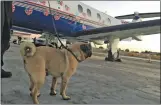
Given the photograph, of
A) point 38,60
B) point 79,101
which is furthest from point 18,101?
point 79,101

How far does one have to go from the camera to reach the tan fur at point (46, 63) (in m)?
2.84

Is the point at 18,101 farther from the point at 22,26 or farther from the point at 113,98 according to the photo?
the point at 22,26

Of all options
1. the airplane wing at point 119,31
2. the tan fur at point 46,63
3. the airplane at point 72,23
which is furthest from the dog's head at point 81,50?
the airplane wing at point 119,31

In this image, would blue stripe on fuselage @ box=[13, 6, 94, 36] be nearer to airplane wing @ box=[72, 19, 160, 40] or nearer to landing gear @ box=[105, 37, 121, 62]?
airplane wing @ box=[72, 19, 160, 40]

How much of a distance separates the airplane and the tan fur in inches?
241

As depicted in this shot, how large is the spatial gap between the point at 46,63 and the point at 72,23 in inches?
339

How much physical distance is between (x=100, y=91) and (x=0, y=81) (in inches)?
62.7

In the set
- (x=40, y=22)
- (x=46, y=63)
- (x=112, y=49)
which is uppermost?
(x=40, y=22)

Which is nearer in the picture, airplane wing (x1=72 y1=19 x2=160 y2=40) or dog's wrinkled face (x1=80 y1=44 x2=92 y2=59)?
dog's wrinkled face (x1=80 y1=44 x2=92 y2=59)

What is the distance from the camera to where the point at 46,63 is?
2996mm

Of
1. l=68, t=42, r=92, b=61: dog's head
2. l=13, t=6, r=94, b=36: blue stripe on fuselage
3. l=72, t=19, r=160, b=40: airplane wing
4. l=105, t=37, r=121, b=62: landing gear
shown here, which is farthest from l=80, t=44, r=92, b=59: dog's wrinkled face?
l=105, t=37, r=121, b=62: landing gear

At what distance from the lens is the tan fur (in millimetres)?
2838

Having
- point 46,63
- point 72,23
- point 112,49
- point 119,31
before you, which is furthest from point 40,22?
point 46,63

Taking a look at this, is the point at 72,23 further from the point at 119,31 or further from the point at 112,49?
the point at 112,49
